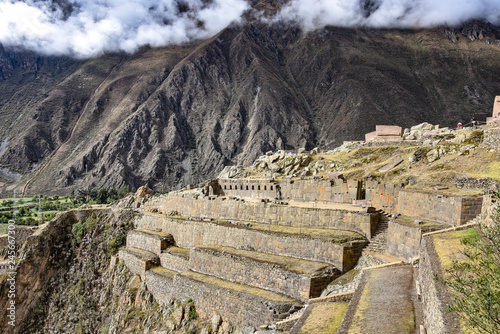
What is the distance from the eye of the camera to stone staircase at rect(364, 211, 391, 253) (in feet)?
60.4

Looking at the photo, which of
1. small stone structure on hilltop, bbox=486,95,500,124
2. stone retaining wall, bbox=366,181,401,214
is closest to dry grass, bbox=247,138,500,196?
stone retaining wall, bbox=366,181,401,214

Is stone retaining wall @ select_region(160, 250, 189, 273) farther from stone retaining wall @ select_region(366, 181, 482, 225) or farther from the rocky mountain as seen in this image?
the rocky mountain

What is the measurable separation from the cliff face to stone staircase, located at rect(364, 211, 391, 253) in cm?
1390

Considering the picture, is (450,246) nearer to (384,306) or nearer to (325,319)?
(384,306)

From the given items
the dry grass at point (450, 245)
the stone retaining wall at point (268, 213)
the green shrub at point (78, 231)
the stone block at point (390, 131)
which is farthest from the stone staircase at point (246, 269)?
→ the stone block at point (390, 131)

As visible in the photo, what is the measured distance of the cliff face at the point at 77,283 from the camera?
89.5 ft

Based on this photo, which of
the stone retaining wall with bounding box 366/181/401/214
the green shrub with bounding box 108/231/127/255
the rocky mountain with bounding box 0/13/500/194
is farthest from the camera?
the rocky mountain with bounding box 0/13/500/194

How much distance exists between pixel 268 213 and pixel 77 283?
66.3 ft

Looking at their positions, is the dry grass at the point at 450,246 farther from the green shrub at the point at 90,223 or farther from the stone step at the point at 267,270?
the green shrub at the point at 90,223

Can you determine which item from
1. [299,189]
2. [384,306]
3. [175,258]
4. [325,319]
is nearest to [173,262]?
[175,258]

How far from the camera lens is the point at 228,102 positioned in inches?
4648

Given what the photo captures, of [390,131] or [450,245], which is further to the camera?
[390,131]

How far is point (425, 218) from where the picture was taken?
1877 centimetres

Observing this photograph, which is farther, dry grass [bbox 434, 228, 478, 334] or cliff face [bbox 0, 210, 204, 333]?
cliff face [bbox 0, 210, 204, 333]
